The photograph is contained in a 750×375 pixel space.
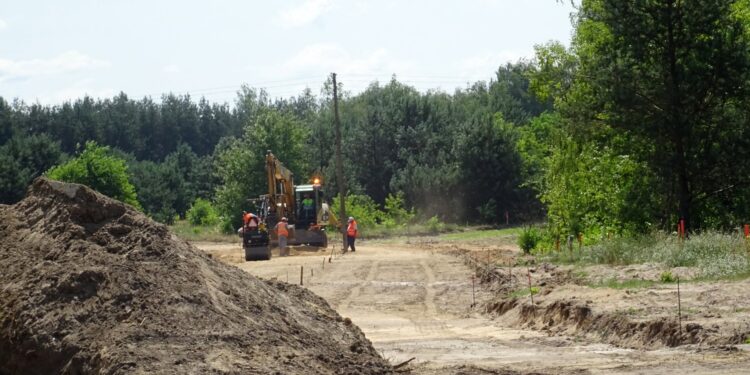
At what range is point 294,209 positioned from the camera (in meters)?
52.1

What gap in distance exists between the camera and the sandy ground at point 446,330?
1438 cm

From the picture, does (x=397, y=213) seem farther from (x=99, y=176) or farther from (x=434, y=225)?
(x=99, y=176)

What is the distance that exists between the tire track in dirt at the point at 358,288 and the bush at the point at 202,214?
49958 millimetres

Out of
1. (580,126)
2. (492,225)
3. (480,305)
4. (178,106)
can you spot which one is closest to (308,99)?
(178,106)

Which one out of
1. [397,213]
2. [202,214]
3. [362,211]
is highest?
[202,214]

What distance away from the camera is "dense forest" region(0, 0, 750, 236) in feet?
115

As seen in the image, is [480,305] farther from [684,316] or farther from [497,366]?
[497,366]

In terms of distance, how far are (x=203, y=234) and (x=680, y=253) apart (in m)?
53.6

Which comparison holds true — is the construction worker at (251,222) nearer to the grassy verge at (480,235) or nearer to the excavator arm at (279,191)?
the excavator arm at (279,191)

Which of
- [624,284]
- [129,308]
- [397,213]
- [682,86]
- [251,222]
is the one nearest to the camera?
[129,308]

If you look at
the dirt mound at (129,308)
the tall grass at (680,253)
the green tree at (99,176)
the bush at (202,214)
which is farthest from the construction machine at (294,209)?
the bush at (202,214)

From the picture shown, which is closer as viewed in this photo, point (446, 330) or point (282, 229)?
point (446, 330)

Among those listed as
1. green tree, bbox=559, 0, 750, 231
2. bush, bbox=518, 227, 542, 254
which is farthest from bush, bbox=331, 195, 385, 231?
green tree, bbox=559, 0, 750, 231

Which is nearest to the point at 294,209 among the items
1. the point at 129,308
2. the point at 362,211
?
the point at 362,211
